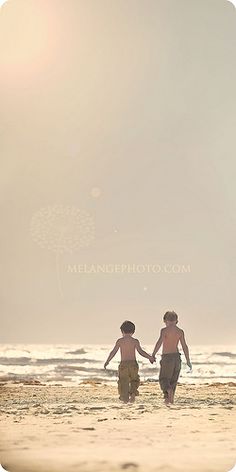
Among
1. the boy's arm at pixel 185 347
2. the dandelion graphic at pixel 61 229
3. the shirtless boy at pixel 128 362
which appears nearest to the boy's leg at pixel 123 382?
the shirtless boy at pixel 128 362

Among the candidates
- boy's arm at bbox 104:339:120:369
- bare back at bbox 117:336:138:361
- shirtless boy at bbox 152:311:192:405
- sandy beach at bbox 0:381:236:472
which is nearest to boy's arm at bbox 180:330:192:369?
shirtless boy at bbox 152:311:192:405

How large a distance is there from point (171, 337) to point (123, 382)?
1.31 feet

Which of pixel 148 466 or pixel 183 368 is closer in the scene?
pixel 148 466

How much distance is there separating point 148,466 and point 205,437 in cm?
Result: 37

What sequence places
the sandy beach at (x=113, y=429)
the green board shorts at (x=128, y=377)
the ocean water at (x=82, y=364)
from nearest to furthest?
the sandy beach at (x=113, y=429) → the ocean water at (x=82, y=364) → the green board shorts at (x=128, y=377)

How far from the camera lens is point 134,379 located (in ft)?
13.8

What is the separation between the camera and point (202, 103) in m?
4.16

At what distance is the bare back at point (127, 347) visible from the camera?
414cm

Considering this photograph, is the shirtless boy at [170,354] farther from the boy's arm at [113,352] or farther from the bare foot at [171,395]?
the boy's arm at [113,352]

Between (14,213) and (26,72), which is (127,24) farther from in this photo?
(14,213)

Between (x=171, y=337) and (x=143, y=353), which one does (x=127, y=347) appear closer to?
(x=143, y=353)

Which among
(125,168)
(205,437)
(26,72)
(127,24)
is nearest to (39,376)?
(205,437)

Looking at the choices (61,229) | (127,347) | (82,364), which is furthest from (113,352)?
(61,229)

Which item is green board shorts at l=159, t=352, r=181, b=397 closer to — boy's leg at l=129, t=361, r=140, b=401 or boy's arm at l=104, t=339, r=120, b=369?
boy's leg at l=129, t=361, r=140, b=401
